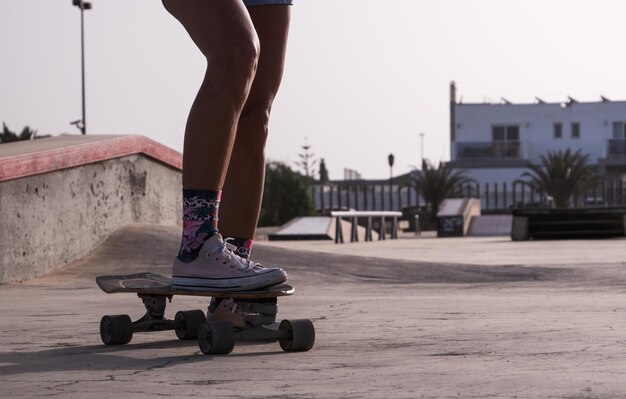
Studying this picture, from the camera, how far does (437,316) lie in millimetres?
4973

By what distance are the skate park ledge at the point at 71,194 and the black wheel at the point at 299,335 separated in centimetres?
446

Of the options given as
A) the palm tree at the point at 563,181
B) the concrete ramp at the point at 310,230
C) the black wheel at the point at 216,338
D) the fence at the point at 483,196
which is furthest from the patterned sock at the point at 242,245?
the palm tree at the point at 563,181

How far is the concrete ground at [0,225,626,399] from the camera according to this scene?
9.46 feet

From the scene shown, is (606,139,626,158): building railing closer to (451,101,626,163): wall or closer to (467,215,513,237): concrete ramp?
(451,101,626,163): wall

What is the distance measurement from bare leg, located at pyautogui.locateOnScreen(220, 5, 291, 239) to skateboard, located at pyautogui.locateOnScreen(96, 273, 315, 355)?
0.31m

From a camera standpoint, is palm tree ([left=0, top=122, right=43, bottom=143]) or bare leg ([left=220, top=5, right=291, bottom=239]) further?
palm tree ([left=0, top=122, right=43, bottom=143])

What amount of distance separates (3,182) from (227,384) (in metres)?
5.28

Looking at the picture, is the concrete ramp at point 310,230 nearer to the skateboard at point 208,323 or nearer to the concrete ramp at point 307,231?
the concrete ramp at point 307,231

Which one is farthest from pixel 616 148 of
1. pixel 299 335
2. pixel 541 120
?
pixel 299 335

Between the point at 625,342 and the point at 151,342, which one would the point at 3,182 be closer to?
the point at 151,342

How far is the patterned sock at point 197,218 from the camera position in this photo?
12.7 feet

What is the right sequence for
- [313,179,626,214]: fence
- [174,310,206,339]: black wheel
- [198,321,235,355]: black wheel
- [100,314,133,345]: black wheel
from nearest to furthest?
[198,321,235,355]: black wheel
[100,314,133,345]: black wheel
[174,310,206,339]: black wheel
[313,179,626,214]: fence

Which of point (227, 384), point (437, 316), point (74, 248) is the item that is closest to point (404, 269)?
point (74, 248)

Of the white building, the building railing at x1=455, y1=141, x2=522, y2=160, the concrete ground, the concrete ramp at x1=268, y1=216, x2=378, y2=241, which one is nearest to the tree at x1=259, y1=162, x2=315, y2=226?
the concrete ramp at x1=268, y1=216, x2=378, y2=241
